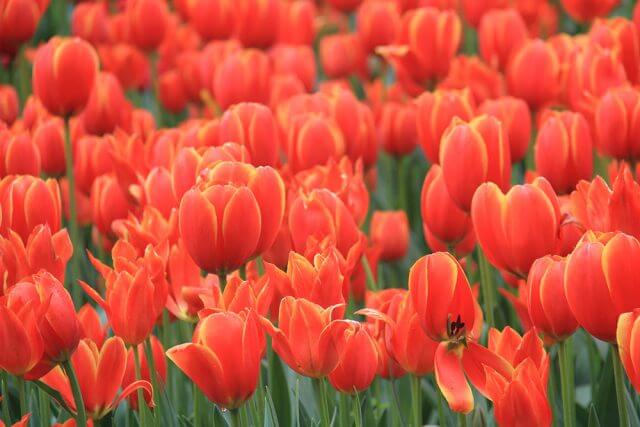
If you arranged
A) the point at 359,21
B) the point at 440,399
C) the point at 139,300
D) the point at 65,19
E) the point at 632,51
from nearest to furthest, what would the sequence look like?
the point at 139,300, the point at 440,399, the point at 632,51, the point at 359,21, the point at 65,19

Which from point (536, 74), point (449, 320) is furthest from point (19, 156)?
point (536, 74)

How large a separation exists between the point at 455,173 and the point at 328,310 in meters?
0.49

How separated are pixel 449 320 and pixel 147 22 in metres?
2.15

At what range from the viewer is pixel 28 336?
1405 millimetres

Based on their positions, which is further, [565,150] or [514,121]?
[514,121]

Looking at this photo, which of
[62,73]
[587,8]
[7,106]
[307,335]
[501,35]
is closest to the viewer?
[307,335]

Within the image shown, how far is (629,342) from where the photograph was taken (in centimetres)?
132

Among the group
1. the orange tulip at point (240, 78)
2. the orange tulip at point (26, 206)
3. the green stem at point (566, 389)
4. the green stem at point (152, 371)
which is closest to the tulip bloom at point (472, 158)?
the green stem at point (566, 389)

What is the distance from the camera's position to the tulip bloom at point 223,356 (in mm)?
1390

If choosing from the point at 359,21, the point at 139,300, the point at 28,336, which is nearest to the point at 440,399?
the point at 139,300

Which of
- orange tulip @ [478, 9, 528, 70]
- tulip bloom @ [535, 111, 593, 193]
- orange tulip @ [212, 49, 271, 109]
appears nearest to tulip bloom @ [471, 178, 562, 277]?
tulip bloom @ [535, 111, 593, 193]

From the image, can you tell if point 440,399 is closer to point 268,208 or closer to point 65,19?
point 268,208

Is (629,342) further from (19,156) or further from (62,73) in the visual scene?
(62,73)

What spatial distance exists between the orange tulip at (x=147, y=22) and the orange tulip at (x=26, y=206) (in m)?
1.59
